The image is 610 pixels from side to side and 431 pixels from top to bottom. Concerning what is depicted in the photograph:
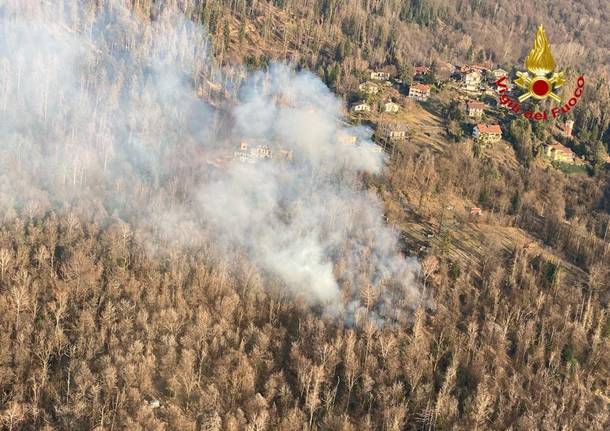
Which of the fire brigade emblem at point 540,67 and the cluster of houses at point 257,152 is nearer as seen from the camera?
the fire brigade emblem at point 540,67

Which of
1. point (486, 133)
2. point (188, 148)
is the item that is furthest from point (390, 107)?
point (188, 148)

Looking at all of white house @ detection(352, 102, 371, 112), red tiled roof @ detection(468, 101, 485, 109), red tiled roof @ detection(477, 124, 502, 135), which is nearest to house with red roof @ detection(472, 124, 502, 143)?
red tiled roof @ detection(477, 124, 502, 135)

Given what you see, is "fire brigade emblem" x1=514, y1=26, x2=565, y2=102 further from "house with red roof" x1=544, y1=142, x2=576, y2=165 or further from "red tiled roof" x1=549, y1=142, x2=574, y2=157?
"red tiled roof" x1=549, y1=142, x2=574, y2=157

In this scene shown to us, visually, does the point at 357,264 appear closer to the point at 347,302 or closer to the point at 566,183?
the point at 347,302

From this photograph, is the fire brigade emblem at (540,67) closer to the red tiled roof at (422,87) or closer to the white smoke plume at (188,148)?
the white smoke plume at (188,148)

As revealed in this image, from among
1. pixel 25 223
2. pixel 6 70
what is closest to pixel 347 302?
pixel 25 223

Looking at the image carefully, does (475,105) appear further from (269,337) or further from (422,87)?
(269,337)

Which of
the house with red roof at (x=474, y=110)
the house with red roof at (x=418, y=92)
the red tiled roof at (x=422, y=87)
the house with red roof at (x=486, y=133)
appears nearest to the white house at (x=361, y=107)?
the house with red roof at (x=418, y=92)
